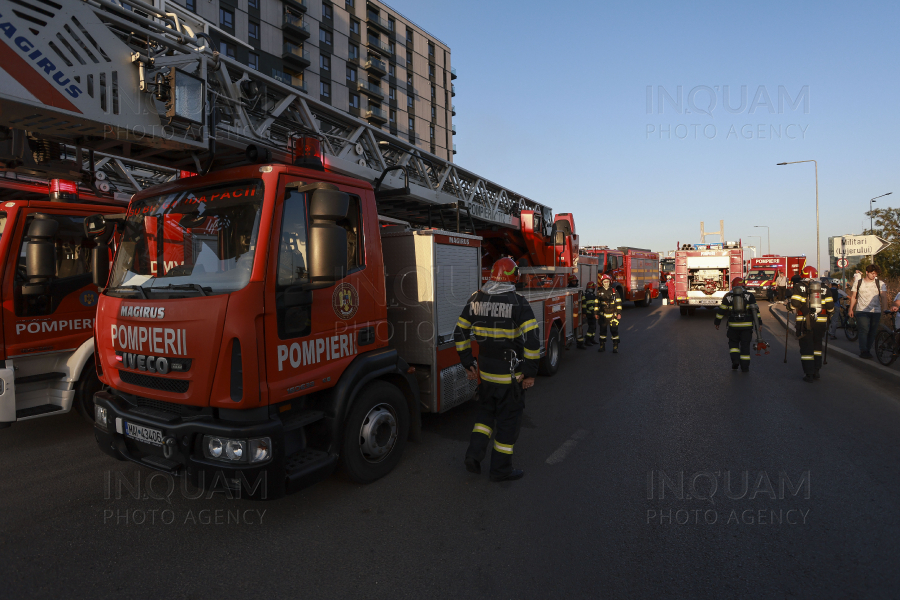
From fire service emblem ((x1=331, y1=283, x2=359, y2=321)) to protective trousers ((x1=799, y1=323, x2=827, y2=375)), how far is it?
7252 mm

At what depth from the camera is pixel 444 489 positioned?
398 cm

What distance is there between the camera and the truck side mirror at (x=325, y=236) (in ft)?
10.4

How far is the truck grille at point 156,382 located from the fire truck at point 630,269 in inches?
788

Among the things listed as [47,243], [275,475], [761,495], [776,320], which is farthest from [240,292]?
[776,320]

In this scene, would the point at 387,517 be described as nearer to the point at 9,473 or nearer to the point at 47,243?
the point at 9,473

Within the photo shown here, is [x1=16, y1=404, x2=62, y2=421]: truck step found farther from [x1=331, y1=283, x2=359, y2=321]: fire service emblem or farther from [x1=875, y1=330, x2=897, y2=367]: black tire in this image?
[x1=875, y1=330, x2=897, y2=367]: black tire

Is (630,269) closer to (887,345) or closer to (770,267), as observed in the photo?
(770,267)

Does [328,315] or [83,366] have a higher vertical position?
[328,315]

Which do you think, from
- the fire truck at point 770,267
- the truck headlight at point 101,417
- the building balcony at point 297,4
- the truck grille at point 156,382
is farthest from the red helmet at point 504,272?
the building balcony at point 297,4

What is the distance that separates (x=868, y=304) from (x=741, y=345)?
2.51 meters

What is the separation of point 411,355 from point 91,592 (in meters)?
2.88

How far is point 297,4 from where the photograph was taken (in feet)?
125

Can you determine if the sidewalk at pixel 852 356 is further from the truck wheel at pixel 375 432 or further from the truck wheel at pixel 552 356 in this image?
the truck wheel at pixel 375 432

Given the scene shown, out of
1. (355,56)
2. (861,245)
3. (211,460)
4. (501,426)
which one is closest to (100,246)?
(211,460)
